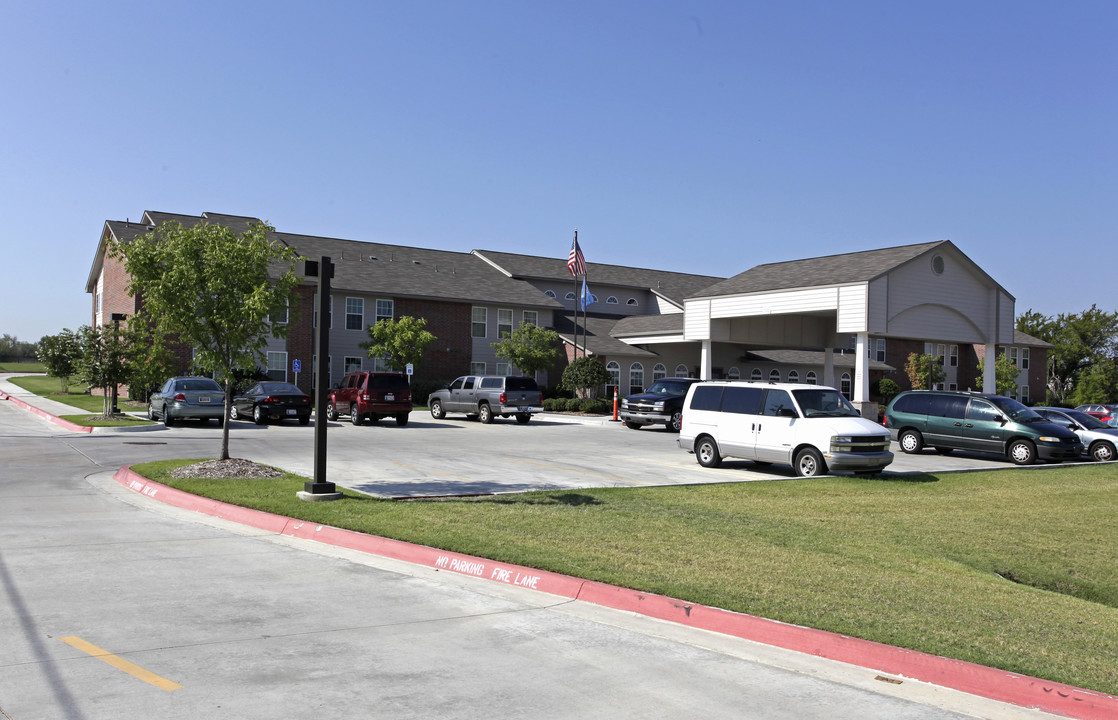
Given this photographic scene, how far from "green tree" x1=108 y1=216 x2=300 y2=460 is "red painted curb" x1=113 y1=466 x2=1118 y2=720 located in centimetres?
559

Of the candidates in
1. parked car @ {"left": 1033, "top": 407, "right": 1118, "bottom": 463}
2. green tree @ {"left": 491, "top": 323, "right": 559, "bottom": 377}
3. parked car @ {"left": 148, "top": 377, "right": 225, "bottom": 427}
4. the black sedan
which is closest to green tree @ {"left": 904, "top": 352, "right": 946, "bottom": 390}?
green tree @ {"left": 491, "top": 323, "right": 559, "bottom": 377}

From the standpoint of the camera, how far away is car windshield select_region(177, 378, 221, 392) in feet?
94.7

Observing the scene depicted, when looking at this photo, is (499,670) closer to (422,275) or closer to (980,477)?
(980,477)

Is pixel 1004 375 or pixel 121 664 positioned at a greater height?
pixel 1004 375

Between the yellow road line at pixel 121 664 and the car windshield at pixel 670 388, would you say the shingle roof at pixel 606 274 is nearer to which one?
the car windshield at pixel 670 388

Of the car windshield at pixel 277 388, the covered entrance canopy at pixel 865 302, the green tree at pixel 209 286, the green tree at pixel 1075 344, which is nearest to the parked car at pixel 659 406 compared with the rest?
the covered entrance canopy at pixel 865 302

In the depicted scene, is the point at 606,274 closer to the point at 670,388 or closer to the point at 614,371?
the point at 614,371

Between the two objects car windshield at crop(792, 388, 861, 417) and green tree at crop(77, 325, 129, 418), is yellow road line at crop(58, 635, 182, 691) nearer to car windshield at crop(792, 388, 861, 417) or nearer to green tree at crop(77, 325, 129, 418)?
car windshield at crop(792, 388, 861, 417)

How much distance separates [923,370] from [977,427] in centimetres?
4252

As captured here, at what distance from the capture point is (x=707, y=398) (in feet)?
64.3

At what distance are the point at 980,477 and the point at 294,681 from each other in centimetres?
1657

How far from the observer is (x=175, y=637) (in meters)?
6.29

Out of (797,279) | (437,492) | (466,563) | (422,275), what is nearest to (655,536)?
(466,563)

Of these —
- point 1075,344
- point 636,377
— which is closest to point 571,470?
point 636,377
